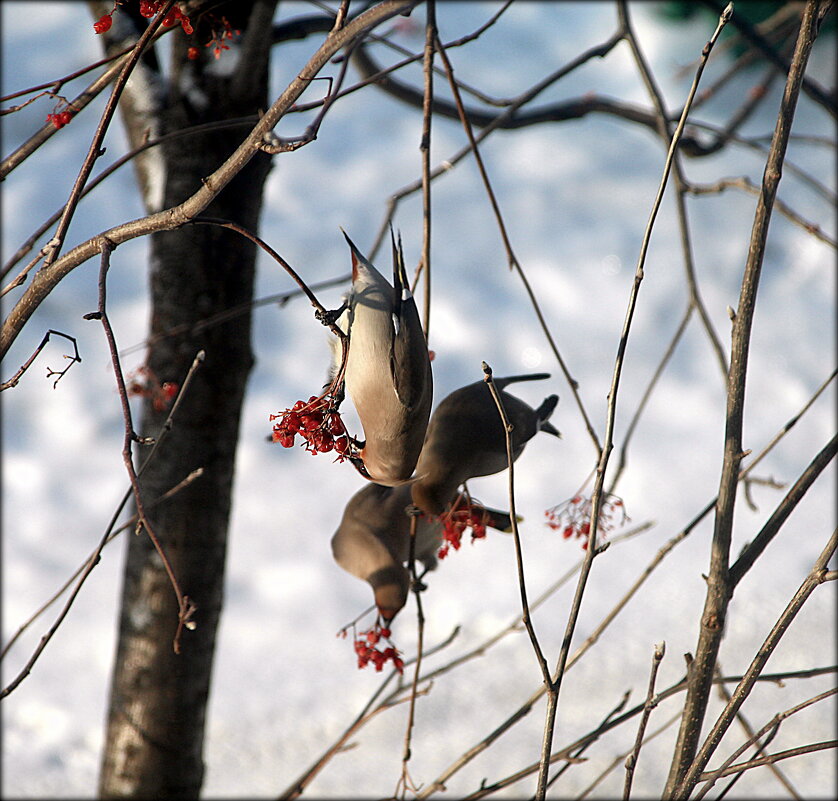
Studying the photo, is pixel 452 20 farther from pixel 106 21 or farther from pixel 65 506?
pixel 106 21

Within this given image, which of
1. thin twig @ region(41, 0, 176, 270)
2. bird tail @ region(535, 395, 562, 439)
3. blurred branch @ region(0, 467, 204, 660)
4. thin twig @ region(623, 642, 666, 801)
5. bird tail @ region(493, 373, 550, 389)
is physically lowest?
thin twig @ region(623, 642, 666, 801)

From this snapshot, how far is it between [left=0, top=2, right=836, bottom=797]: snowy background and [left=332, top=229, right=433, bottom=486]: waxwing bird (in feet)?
1.83

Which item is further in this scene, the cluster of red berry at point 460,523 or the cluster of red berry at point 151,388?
the cluster of red berry at point 151,388

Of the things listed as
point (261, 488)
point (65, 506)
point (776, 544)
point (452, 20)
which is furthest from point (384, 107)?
point (776, 544)

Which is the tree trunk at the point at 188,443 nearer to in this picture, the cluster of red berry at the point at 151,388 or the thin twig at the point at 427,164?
the cluster of red berry at the point at 151,388

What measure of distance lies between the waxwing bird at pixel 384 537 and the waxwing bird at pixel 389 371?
2.9 inches

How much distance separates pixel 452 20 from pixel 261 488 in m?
0.85

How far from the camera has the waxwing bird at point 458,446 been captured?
1.09 feet

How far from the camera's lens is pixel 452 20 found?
1.47 meters

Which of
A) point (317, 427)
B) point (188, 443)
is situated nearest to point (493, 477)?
point (188, 443)

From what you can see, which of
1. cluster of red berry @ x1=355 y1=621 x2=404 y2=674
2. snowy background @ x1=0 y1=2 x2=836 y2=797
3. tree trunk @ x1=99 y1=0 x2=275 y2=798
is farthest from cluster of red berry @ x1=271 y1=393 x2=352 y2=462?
snowy background @ x1=0 y1=2 x2=836 y2=797

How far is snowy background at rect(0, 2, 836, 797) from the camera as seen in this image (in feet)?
3.26

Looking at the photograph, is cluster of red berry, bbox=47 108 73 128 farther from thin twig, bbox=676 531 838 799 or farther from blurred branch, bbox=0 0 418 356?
thin twig, bbox=676 531 838 799

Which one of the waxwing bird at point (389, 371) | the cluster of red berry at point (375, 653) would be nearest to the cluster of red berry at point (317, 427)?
the waxwing bird at point (389, 371)
